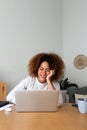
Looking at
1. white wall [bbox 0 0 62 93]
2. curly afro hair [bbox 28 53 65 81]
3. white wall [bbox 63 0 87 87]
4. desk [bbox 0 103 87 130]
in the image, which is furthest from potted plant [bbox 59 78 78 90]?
desk [bbox 0 103 87 130]

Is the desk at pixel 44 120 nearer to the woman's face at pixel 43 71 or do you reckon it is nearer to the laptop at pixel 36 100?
the laptop at pixel 36 100

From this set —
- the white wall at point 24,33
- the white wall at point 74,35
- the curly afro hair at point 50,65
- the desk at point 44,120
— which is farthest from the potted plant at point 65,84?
the desk at point 44,120

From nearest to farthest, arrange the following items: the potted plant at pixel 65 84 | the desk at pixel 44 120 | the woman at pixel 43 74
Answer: the desk at pixel 44 120, the woman at pixel 43 74, the potted plant at pixel 65 84

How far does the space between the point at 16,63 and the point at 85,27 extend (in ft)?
4.29

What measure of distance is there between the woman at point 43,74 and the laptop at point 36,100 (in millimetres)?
445

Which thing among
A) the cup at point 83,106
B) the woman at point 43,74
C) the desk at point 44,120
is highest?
the woman at point 43,74

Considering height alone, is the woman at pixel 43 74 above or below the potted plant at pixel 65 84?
above

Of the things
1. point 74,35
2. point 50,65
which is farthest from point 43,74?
point 74,35

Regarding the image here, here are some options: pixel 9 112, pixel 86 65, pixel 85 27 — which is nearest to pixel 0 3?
pixel 85 27

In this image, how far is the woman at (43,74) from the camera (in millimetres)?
2381

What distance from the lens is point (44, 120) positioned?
63.7 inches

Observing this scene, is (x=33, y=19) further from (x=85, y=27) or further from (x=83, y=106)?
(x=83, y=106)

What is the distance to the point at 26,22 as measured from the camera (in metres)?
3.85

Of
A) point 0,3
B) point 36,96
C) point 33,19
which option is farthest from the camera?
point 33,19
